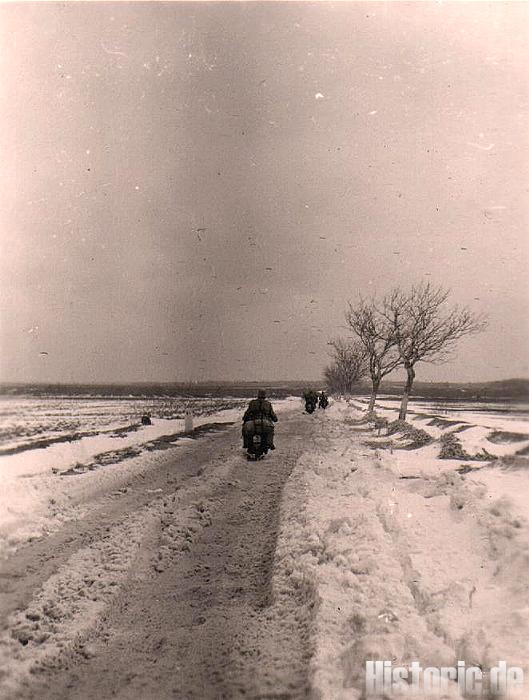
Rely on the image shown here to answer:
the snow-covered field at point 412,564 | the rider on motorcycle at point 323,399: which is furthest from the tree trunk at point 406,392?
the snow-covered field at point 412,564

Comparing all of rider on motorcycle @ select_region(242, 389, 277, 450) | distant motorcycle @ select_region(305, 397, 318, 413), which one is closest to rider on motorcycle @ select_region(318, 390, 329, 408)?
distant motorcycle @ select_region(305, 397, 318, 413)

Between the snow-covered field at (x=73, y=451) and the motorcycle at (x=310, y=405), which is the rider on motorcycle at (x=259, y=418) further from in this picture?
the motorcycle at (x=310, y=405)

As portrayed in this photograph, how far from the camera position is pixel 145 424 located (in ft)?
33.8

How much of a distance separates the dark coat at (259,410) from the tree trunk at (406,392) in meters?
6.47

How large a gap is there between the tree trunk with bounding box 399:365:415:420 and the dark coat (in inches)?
255

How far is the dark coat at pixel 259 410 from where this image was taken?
947 cm

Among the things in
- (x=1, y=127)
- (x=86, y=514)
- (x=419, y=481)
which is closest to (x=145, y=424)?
(x=86, y=514)

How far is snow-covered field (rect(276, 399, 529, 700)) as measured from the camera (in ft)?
8.76

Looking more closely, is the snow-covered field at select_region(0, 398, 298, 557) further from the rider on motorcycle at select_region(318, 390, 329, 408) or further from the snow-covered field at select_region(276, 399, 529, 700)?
the rider on motorcycle at select_region(318, 390, 329, 408)

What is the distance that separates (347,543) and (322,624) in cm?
152

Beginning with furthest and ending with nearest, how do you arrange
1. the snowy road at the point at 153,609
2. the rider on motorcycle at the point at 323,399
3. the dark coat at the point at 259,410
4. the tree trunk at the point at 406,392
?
the rider on motorcycle at the point at 323,399 → the tree trunk at the point at 406,392 → the dark coat at the point at 259,410 → the snowy road at the point at 153,609

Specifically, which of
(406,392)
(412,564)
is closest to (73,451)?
(412,564)

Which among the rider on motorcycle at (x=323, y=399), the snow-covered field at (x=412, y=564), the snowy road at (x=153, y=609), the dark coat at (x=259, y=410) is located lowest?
the snowy road at (x=153, y=609)

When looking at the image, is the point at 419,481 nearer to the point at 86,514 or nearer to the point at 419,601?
the point at 419,601
